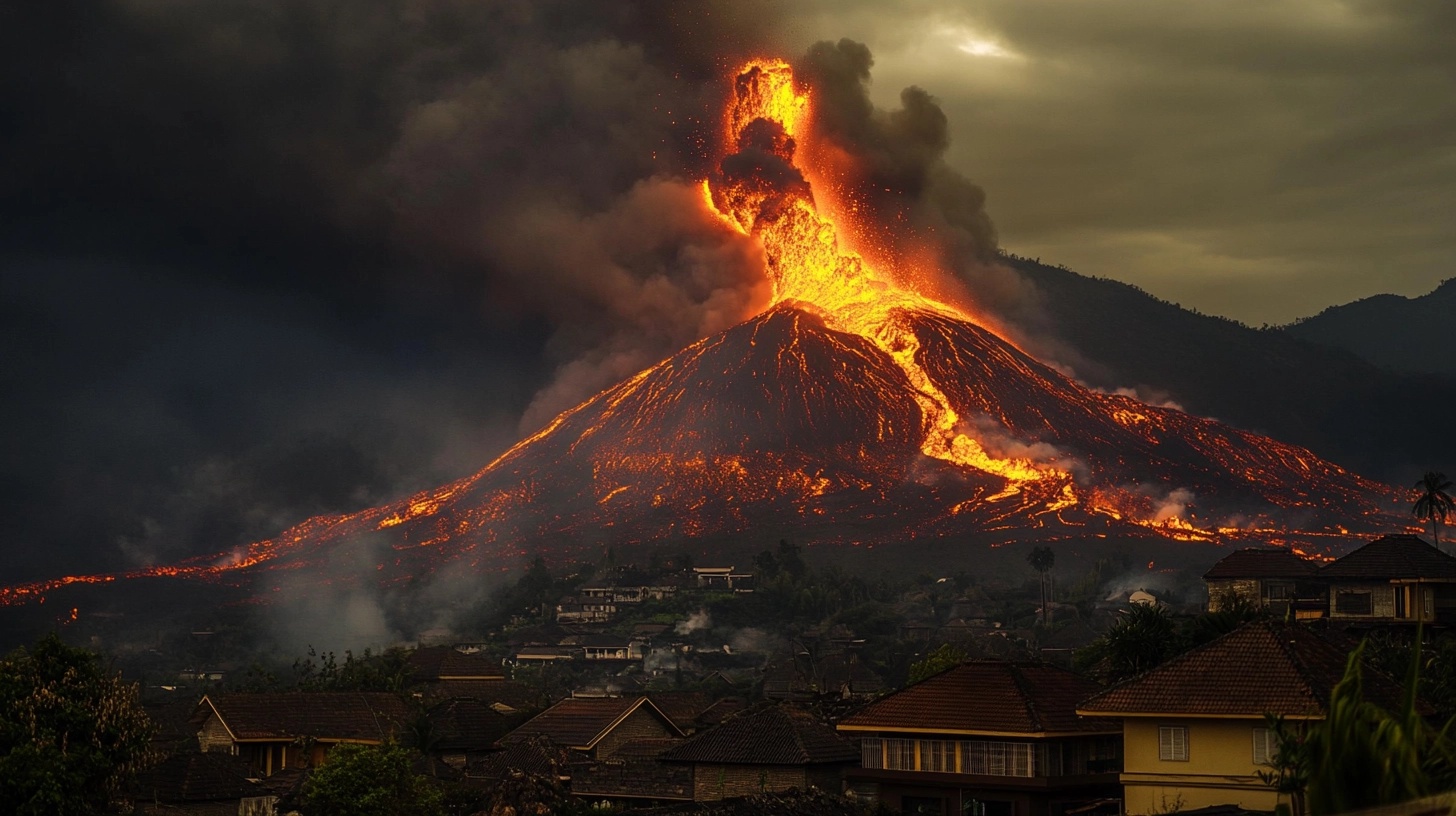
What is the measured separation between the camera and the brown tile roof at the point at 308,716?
7988 cm

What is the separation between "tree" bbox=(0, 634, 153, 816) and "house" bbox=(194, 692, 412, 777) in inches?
872

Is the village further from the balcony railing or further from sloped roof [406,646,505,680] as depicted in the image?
sloped roof [406,646,505,680]

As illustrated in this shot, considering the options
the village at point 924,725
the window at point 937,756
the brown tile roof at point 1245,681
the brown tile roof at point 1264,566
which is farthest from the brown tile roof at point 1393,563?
the brown tile roof at point 1245,681

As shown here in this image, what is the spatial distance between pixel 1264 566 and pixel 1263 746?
54.9 metres

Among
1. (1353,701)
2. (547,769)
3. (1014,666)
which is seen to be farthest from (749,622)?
(1353,701)

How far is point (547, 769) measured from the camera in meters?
68.6

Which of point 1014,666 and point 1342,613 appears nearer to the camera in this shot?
point 1014,666

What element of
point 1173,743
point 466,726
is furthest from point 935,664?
point 1173,743

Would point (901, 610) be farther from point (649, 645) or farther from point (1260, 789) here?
point (1260, 789)

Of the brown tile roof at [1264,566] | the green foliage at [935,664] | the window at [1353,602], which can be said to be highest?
the brown tile roof at [1264,566]

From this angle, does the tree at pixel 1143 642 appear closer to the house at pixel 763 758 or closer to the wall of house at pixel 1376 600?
the house at pixel 763 758

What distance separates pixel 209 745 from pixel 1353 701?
7280 centimetres

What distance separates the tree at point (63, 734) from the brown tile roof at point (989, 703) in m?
22.2

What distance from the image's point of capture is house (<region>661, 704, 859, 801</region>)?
60.5 m
